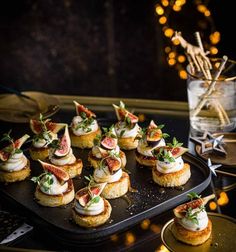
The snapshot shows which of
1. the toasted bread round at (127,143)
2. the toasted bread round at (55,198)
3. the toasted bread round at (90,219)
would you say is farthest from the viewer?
the toasted bread round at (127,143)

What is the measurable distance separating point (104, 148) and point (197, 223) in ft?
3.27

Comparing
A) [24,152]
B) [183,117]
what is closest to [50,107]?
[24,152]

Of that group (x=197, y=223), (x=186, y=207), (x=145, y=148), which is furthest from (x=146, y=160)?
(x=197, y=223)

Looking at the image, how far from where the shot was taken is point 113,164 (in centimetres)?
397

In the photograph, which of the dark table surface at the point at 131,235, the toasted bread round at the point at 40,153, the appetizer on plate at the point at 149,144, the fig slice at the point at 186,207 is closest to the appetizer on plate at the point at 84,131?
the toasted bread round at the point at 40,153

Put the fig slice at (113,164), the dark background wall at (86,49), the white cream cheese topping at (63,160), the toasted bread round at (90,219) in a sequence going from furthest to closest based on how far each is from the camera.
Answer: the dark background wall at (86,49), the white cream cheese topping at (63,160), the fig slice at (113,164), the toasted bread round at (90,219)

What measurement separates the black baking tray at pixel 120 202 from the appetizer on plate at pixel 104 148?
Result: 0.07 m

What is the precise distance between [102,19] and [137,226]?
345 centimetres

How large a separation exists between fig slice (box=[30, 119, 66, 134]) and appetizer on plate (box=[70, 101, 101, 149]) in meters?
0.15

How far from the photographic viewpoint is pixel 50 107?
5.06 metres

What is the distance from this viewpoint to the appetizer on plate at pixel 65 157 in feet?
13.8

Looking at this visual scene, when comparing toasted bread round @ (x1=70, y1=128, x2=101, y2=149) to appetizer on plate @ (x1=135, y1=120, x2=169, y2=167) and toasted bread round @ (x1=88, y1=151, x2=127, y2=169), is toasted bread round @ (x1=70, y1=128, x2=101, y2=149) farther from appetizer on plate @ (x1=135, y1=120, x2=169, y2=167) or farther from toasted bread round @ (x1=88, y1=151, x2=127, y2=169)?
appetizer on plate @ (x1=135, y1=120, x2=169, y2=167)

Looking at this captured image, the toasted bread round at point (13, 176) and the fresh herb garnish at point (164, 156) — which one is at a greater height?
the fresh herb garnish at point (164, 156)

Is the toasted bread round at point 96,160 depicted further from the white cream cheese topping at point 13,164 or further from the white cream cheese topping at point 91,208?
the white cream cheese topping at point 91,208
